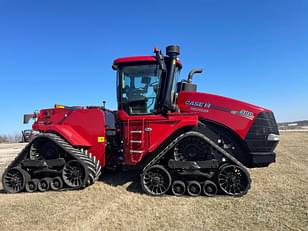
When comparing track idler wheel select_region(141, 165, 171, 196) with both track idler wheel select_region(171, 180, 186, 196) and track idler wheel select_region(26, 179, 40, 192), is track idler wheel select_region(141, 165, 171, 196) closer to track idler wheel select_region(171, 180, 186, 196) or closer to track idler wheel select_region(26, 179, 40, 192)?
track idler wheel select_region(171, 180, 186, 196)

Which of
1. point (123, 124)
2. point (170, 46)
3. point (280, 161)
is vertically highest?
point (170, 46)

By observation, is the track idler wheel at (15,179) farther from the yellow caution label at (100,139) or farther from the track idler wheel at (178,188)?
the track idler wheel at (178,188)

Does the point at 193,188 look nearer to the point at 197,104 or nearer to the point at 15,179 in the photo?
the point at 197,104

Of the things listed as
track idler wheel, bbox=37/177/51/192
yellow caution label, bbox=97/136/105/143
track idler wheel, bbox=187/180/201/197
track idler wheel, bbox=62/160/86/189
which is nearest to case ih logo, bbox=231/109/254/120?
track idler wheel, bbox=187/180/201/197

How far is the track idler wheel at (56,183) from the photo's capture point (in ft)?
24.5

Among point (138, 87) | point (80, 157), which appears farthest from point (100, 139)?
point (138, 87)

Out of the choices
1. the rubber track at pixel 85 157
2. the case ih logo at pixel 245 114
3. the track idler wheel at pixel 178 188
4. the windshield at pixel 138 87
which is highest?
the windshield at pixel 138 87

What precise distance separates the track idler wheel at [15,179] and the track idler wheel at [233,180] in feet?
14.9

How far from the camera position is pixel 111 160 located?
27.4ft

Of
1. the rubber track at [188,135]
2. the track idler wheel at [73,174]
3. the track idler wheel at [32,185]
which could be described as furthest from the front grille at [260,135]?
the track idler wheel at [32,185]

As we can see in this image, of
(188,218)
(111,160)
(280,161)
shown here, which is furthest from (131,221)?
(280,161)

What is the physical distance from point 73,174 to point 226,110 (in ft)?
12.5

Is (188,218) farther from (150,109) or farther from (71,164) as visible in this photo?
(71,164)

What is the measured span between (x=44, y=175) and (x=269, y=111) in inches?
215
